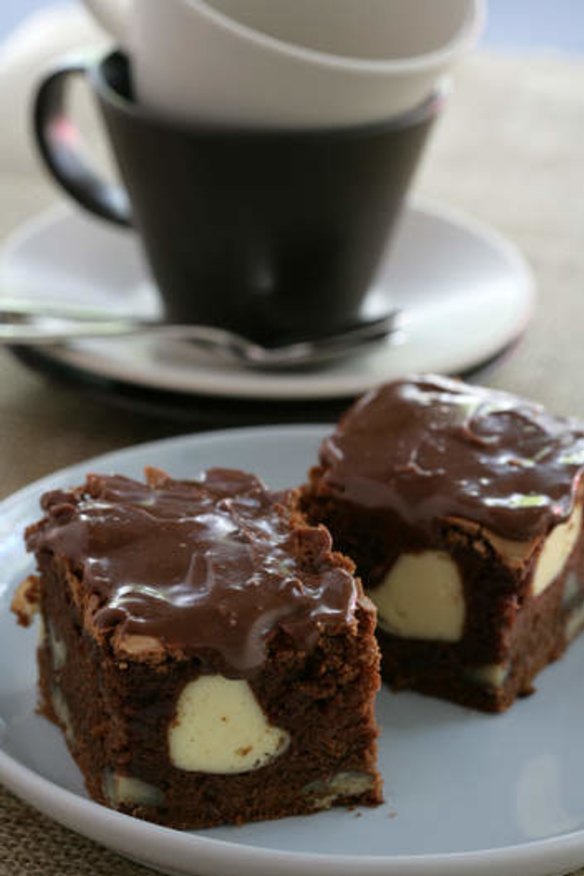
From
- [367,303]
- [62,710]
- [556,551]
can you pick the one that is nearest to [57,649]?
[62,710]

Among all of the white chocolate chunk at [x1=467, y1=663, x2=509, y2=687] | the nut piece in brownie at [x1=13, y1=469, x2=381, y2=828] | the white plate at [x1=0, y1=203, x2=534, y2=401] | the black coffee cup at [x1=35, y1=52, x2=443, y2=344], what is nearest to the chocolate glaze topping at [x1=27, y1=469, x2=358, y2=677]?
the nut piece in brownie at [x1=13, y1=469, x2=381, y2=828]

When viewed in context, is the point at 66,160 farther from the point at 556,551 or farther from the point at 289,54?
the point at 556,551

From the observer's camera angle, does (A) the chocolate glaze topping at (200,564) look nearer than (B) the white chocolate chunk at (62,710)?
Yes

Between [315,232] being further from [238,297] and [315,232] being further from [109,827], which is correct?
[109,827]

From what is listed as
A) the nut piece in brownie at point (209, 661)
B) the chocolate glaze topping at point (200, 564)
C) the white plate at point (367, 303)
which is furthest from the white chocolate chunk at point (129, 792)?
the white plate at point (367, 303)

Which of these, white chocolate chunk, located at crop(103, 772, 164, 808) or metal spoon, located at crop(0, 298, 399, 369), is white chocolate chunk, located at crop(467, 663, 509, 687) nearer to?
white chocolate chunk, located at crop(103, 772, 164, 808)

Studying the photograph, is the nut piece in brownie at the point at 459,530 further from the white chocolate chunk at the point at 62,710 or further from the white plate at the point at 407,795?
the white chocolate chunk at the point at 62,710

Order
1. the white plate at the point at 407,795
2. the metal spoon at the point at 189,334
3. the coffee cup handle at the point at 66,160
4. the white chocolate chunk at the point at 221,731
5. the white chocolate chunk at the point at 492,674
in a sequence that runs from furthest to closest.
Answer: the coffee cup handle at the point at 66,160 → the metal spoon at the point at 189,334 → the white chocolate chunk at the point at 492,674 → the white chocolate chunk at the point at 221,731 → the white plate at the point at 407,795
